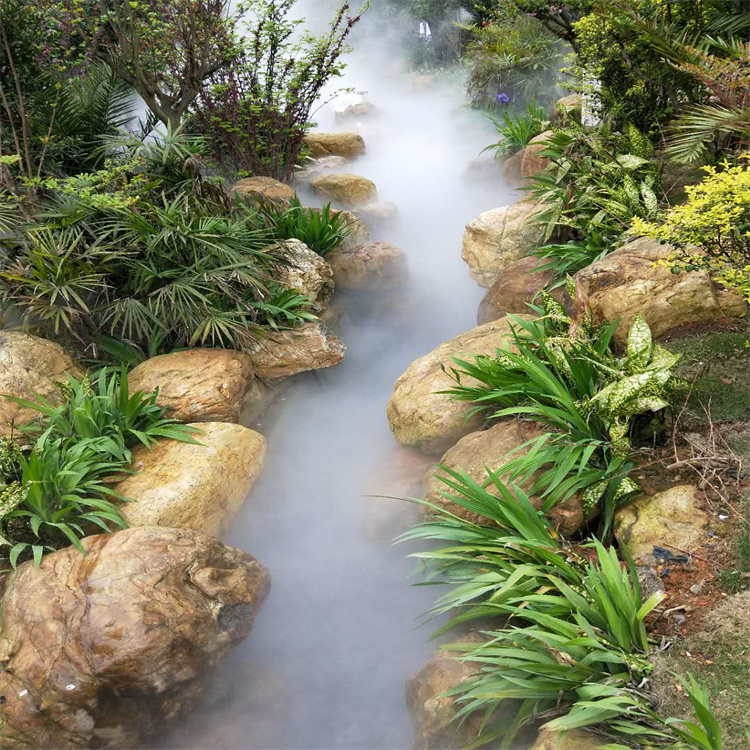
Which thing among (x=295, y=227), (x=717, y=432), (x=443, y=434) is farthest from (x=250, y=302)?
(x=717, y=432)

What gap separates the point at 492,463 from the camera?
12.4ft

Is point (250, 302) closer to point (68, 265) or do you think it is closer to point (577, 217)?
point (68, 265)

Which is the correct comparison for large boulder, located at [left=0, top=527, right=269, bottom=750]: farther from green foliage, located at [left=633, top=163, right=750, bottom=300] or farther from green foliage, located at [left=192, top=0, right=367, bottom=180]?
green foliage, located at [left=192, top=0, right=367, bottom=180]

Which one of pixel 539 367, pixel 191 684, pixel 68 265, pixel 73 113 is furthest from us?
pixel 73 113

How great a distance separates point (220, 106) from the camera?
816cm

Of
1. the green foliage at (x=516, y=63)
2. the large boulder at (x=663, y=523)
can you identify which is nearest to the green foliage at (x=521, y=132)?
the green foliage at (x=516, y=63)

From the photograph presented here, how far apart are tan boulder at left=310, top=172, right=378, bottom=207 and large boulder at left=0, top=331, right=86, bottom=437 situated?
14.3 feet

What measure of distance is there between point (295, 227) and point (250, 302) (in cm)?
123

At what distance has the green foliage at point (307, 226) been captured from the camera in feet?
20.7

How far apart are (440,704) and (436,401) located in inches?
80.3

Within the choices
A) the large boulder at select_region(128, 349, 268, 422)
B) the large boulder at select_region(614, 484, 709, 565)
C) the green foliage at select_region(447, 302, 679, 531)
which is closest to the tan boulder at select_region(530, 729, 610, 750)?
the large boulder at select_region(614, 484, 709, 565)

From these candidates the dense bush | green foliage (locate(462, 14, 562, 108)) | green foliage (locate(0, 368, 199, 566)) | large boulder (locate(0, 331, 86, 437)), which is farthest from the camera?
green foliage (locate(462, 14, 562, 108))

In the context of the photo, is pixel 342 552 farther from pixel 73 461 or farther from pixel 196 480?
pixel 73 461

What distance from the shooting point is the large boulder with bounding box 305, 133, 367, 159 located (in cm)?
987
